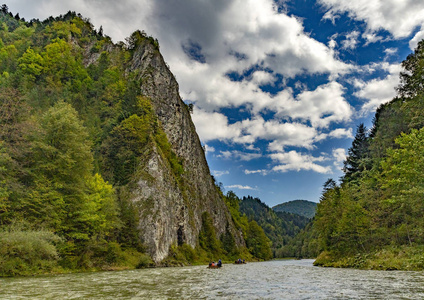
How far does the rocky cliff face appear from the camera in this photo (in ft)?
156

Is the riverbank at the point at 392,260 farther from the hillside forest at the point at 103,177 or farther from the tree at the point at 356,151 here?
the tree at the point at 356,151

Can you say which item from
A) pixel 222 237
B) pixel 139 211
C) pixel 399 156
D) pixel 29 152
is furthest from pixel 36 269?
pixel 222 237

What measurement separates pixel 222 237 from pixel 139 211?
162ft

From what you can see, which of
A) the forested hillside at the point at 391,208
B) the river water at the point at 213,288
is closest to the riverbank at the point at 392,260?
the forested hillside at the point at 391,208

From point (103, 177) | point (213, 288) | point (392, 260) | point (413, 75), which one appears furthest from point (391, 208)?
point (103, 177)

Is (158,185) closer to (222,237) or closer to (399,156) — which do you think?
(399,156)

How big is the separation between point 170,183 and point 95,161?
15.4m

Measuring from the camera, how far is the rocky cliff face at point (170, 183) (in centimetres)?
4762

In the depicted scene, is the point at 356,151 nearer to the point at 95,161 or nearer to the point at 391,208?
the point at 391,208

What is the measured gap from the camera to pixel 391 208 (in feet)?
126

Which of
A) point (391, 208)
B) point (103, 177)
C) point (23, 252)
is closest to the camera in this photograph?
point (23, 252)

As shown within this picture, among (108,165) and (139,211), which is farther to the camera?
(108,165)

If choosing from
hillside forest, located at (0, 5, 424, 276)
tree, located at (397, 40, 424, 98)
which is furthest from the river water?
tree, located at (397, 40, 424, 98)

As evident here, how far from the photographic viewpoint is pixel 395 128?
54.2 meters
